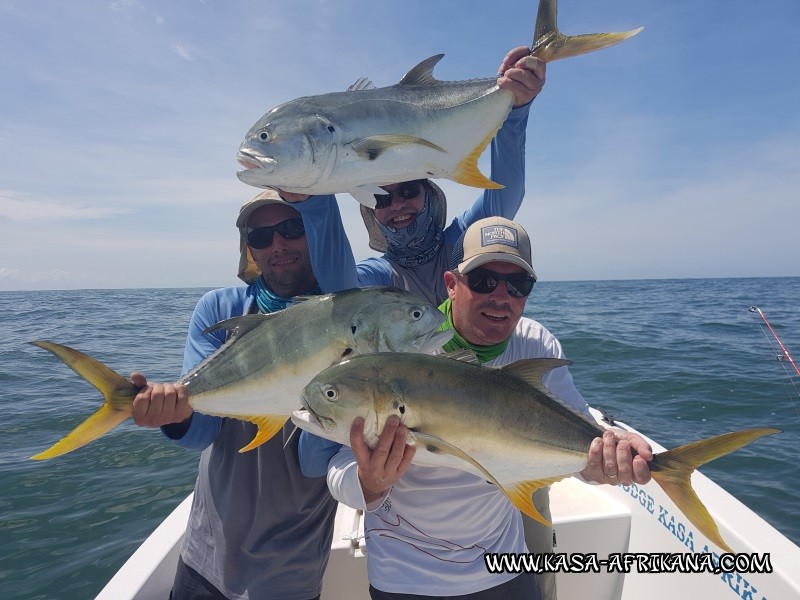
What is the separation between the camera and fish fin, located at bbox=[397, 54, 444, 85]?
76.3 inches

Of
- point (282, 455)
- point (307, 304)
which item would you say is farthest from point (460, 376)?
point (282, 455)

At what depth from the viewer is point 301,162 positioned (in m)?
1.61

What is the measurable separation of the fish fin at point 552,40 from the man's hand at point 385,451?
1633mm

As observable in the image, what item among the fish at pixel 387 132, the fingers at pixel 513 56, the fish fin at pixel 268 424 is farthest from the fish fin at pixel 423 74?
the fish fin at pixel 268 424

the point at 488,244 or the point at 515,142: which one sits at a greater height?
the point at 515,142

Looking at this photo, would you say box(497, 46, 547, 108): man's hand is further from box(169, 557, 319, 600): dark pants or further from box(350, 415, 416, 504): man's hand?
box(169, 557, 319, 600): dark pants

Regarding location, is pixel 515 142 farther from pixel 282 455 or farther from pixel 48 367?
pixel 48 367

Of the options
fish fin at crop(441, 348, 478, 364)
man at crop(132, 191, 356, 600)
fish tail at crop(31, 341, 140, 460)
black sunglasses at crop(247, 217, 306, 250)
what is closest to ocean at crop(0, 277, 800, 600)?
man at crop(132, 191, 356, 600)

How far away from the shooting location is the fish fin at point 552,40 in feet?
6.42

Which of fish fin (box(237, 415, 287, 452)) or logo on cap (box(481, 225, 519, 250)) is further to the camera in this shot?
logo on cap (box(481, 225, 519, 250))

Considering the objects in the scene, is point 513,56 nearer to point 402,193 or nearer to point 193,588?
point 402,193

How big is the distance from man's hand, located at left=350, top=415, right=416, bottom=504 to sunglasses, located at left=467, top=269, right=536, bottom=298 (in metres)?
0.85

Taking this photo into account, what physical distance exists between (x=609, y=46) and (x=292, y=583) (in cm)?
300

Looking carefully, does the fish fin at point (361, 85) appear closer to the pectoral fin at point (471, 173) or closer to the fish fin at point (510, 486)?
the pectoral fin at point (471, 173)
